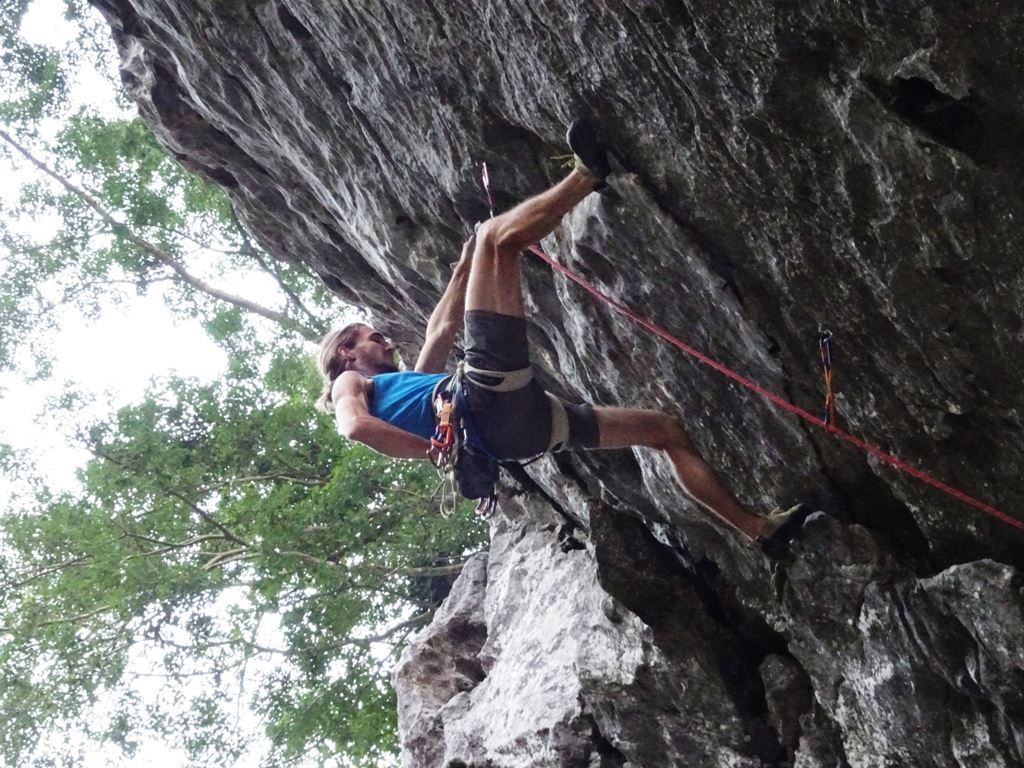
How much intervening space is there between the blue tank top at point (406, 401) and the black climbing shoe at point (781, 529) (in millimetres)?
1717

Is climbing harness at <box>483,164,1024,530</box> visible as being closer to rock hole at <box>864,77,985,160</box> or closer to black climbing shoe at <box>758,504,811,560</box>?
black climbing shoe at <box>758,504,811,560</box>

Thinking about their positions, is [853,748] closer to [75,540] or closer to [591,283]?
[591,283]

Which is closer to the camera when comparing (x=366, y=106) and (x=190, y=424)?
(x=366, y=106)

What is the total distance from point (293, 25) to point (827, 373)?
3.47 m

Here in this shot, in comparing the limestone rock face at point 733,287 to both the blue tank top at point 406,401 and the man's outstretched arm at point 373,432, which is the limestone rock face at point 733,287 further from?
the man's outstretched arm at point 373,432

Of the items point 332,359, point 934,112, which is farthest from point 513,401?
point 934,112

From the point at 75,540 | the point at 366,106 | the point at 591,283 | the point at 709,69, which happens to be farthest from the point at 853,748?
the point at 75,540

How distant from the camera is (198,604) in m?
13.2

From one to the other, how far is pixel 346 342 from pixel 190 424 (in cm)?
857

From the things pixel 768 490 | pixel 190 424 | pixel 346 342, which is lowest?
pixel 768 490

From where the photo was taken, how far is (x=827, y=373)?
3820mm

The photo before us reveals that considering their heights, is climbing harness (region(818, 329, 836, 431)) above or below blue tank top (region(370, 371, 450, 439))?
below

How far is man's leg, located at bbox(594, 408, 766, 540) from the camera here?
15.2 feet

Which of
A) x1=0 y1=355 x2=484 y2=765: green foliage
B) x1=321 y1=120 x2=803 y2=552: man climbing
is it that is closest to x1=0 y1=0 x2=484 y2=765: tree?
x1=0 y1=355 x2=484 y2=765: green foliage
